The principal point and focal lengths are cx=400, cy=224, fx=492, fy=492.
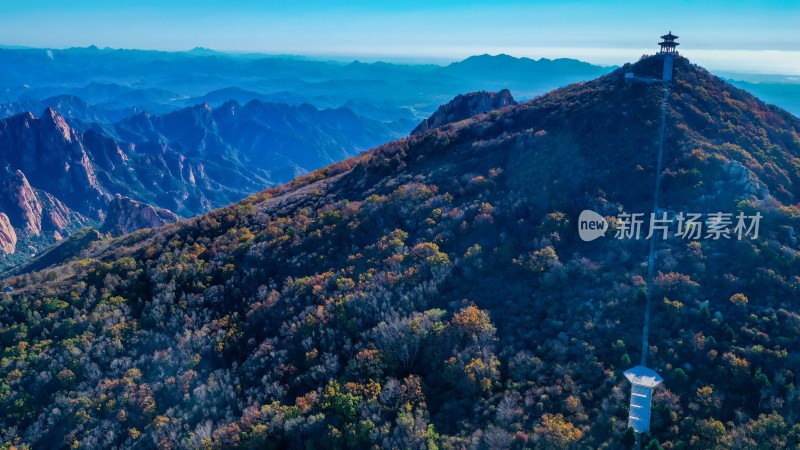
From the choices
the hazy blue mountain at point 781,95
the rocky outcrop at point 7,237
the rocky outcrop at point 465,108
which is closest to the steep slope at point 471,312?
the rocky outcrop at point 465,108

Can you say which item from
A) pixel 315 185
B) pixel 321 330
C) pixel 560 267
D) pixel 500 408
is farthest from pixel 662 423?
pixel 315 185

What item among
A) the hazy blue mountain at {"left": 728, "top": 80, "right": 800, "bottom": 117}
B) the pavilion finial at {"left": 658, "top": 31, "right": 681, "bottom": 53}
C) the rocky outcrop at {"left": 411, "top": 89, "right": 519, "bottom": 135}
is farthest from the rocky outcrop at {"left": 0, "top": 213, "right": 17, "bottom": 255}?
the hazy blue mountain at {"left": 728, "top": 80, "right": 800, "bottom": 117}

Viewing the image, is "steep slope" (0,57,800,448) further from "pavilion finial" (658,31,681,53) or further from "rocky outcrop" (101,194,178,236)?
"rocky outcrop" (101,194,178,236)

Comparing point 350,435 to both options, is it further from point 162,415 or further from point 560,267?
point 560,267

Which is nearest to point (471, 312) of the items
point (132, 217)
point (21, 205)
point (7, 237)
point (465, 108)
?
point (465, 108)

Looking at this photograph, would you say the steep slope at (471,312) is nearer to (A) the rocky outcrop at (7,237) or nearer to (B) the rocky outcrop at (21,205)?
(A) the rocky outcrop at (7,237)

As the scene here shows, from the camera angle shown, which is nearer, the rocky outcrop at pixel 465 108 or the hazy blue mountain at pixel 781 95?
the rocky outcrop at pixel 465 108
